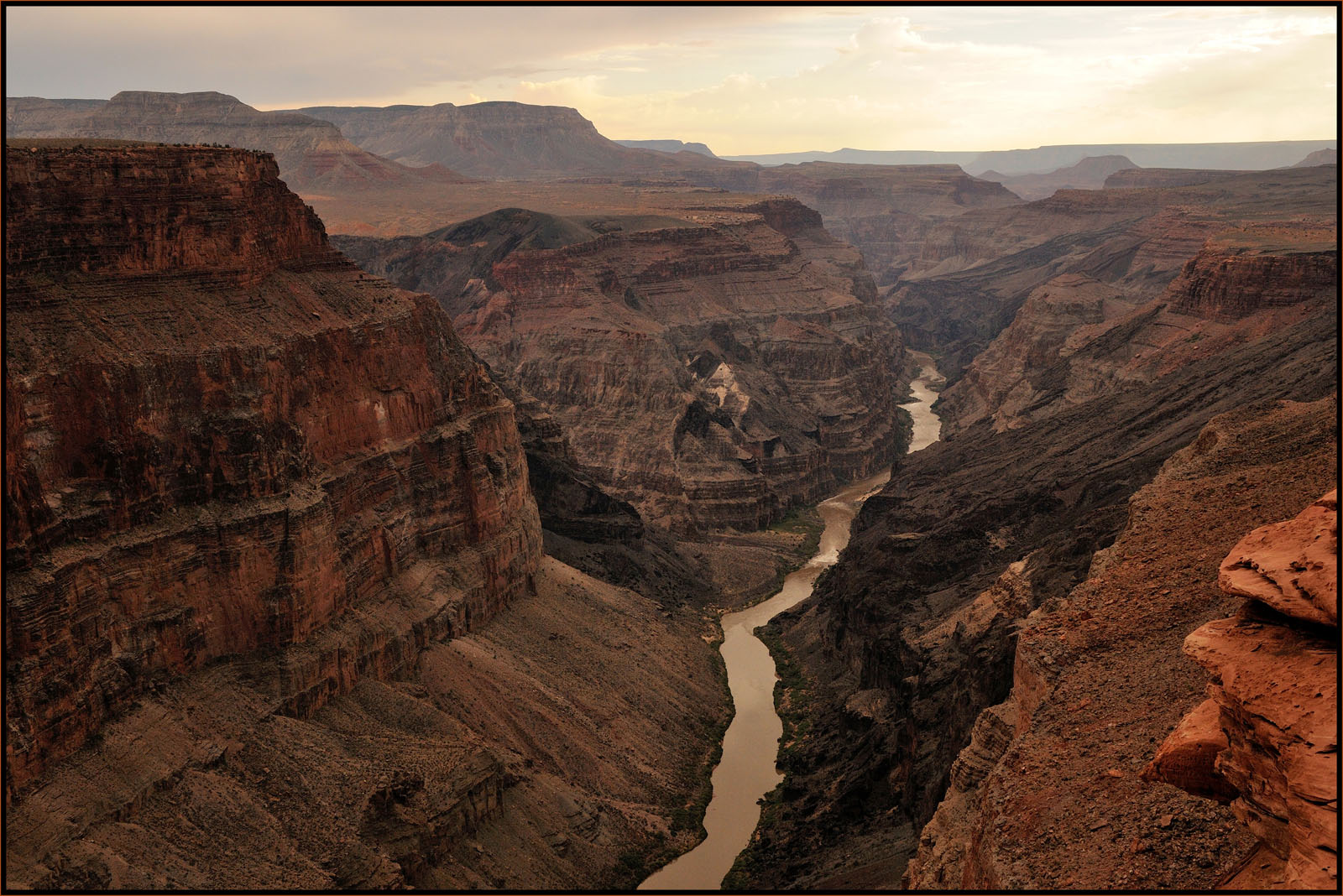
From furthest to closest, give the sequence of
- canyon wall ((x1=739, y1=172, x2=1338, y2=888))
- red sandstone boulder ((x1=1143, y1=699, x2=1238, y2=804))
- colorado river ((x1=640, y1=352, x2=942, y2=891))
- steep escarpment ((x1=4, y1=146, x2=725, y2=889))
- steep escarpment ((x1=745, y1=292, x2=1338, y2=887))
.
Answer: colorado river ((x1=640, y1=352, x2=942, y2=891)), steep escarpment ((x1=745, y1=292, x2=1338, y2=887)), steep escarpment ((x1=4, y1=146, x2=725, y2=889)), canyon wall ((x1=739, y1=172, x2=1338, y2=888)), red sandstone boulder ((x1=1143, y1=699, x2=1238, y2=804))

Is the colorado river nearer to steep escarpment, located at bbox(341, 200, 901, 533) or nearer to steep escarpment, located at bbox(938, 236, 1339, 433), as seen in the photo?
steep escarpment, located at bbox(341, 200, 901, 533)

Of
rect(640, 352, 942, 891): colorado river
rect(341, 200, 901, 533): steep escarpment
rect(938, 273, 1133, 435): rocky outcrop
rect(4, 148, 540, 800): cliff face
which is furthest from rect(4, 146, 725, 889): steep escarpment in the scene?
rect(938, 273, 1133, 435): rocky outcrop

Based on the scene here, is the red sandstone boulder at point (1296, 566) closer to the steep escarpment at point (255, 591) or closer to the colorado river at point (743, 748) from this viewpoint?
the steep escarpment at point (255, 591)

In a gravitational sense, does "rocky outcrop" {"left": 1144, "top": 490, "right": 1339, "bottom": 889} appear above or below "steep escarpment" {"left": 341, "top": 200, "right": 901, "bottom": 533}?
above

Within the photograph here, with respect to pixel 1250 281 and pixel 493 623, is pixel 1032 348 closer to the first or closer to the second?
pixel 1250 281

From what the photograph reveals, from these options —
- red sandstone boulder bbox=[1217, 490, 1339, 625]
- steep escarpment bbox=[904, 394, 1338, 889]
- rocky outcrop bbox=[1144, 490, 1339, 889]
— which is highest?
red sandstone boulder bbox=[1217, 490, 1339, 625]

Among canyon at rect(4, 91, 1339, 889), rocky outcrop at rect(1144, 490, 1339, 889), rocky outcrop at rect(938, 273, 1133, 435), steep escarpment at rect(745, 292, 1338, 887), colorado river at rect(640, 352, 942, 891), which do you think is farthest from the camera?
rocky outcrop at rect(938, 273, 1133, 435)

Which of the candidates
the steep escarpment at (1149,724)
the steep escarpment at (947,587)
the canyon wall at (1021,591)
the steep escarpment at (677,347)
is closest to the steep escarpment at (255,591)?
the steep escarpment at (947,587)
